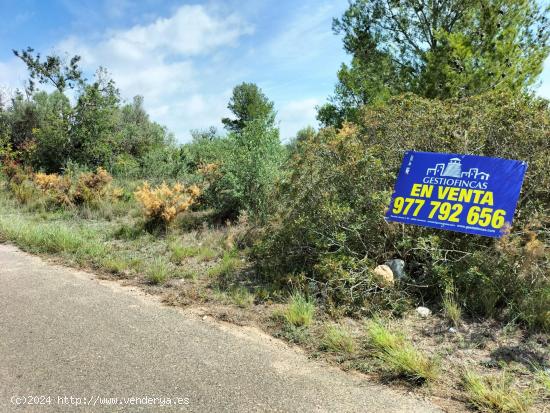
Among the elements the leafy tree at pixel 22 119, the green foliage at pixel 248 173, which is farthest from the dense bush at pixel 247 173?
the leafy tree at pixel 22 119

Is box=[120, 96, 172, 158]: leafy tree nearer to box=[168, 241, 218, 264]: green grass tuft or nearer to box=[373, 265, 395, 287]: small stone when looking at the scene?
box=[168, 241, 218, 264]: green grass tuft

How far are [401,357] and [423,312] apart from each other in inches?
41.4

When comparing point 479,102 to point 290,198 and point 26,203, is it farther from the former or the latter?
point 26,203

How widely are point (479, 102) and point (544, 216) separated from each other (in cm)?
166

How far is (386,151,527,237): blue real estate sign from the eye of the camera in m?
4.30

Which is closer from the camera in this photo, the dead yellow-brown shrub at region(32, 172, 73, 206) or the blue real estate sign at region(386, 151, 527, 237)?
the blue real estate sign at region(386, 151, 527, 237)

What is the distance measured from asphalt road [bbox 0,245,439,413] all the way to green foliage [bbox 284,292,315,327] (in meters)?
0.31

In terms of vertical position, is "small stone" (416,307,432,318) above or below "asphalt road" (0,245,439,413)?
above

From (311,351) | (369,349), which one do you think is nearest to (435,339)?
(369,349)

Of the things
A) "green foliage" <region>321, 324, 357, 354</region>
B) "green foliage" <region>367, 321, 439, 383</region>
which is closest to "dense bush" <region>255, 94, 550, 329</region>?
"green foliage" <region>321, 324, 357, 354</region>

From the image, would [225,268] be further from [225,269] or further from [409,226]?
[409,226]

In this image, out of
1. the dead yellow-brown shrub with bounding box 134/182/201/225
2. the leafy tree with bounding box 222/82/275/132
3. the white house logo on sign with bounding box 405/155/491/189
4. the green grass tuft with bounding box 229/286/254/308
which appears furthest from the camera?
the leafy tree with bounding box 222/82/275/132

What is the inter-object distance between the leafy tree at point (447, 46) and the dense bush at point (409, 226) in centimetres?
536

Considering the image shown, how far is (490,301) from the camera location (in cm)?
405
